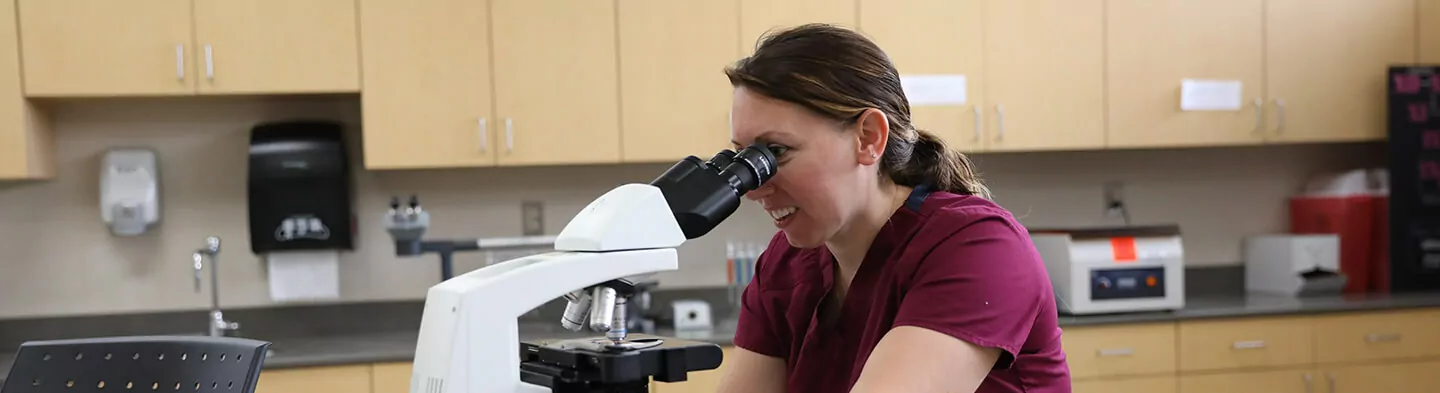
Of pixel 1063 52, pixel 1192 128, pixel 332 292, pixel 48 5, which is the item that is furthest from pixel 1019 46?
pixel 48 5

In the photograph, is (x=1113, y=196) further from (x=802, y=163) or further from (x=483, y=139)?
(x=802, y=163)

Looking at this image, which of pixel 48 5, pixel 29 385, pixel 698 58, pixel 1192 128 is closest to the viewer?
pixel 29 385

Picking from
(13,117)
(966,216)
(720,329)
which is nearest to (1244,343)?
(720,329)

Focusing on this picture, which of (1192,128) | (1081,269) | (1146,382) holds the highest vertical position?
(1192,128)

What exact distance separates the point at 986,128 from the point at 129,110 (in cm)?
247

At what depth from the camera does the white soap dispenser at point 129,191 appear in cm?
333

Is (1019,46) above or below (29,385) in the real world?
above

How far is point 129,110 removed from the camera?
347cm

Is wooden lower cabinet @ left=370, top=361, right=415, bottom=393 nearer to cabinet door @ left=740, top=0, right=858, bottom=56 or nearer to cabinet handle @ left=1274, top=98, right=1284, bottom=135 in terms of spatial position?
cabinet door @ left=740, top=0, right=858, bottom=56

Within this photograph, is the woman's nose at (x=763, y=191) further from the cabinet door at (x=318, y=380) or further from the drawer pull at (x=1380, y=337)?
the drawer pull at (x=1380, y=337)

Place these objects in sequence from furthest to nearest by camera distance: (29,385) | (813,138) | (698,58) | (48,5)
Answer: (698,58) → (48,5) → (29,385) → (813,138)

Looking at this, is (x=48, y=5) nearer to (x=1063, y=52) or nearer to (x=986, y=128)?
(x=986, y=128)

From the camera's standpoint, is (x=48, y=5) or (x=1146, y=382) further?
(x=1146, y=382)

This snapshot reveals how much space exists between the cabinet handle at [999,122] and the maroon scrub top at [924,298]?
6.79ft
